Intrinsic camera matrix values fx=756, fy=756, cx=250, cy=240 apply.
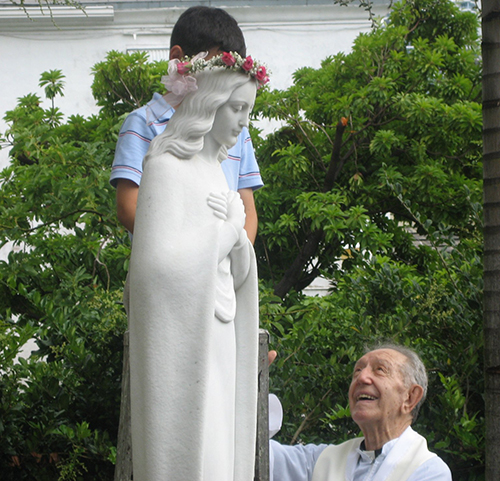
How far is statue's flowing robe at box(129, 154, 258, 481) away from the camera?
1.90 meters

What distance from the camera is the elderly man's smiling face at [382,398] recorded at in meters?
3.12

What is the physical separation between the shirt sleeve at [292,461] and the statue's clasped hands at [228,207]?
1.39 meters

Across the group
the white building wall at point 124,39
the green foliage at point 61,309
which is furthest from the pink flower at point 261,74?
the white building wall at point 124,39

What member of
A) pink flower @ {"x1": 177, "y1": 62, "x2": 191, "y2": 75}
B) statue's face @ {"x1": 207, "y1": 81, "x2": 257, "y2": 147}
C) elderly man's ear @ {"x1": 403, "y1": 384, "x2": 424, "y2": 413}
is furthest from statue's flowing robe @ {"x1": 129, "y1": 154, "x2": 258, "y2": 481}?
elderly man's ear @ {"x1": 403, "y1": 384, "x2": 424, "y2": 413}

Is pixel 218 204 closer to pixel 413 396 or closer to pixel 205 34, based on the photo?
pixel 205 34

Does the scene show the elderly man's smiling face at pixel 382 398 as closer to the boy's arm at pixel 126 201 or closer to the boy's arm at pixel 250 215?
the boy's arm at pixel 250 215

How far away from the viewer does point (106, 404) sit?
13.7ft

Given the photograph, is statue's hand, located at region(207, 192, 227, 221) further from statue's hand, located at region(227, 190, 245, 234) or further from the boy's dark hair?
the boy's dark hair

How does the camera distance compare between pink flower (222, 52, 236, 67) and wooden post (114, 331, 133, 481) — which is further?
wooden post (114, 331, 133, 481)

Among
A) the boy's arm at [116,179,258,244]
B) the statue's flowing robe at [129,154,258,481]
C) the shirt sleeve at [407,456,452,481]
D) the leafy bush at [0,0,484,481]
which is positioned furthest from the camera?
the leafy bush at [0,0,484,481]

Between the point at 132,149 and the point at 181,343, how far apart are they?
3.06 ft

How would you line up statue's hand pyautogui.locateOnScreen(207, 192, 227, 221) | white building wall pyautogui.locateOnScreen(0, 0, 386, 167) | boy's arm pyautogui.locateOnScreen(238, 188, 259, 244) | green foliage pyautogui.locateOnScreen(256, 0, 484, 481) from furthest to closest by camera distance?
white building wall pyautogui.locateOnScreen(0, 0, 386, 167) < green foliage pyautogui.locateOnScreen(256, 0, 484, 481) < boy's arm pyautogui.locateOnScreen(238, 188, 259, 244) < statue's hand pyautogui.locateOnScreen(207, 192, 227, 221)

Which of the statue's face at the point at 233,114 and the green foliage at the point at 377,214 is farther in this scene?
the green foliage at the point at 377,214

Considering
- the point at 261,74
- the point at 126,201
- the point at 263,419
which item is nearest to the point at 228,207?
the point at 261,74
